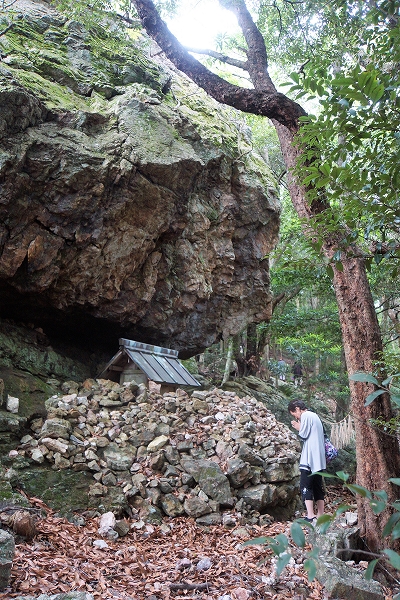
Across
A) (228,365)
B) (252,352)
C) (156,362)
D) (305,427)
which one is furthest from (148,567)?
(252,352)

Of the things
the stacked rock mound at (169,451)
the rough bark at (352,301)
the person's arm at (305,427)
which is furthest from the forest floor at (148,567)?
the person's arm at (305,427)

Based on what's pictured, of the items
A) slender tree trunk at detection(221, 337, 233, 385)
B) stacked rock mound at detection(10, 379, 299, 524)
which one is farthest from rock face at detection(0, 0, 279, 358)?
slender tree trunk at detection(221, 337, 233, 385)

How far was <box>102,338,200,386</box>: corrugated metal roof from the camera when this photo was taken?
772 centimetres

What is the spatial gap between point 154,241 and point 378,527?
5908 millimetres

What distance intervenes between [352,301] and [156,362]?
181 inches

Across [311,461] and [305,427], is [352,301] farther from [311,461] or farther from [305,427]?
[311,461]

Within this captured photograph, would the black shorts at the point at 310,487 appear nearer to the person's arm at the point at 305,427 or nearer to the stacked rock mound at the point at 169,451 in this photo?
the person's arm at the point at 305,427

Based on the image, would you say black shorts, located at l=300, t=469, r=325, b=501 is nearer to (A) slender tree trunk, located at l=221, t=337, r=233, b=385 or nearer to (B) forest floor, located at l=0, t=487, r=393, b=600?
(B) forest floor, located at l=0, t=487, r=393, b=600

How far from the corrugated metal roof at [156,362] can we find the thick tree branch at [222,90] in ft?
15.0

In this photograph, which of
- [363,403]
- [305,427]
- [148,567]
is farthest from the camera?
[305,427]

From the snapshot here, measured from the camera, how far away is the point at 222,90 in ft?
17.3

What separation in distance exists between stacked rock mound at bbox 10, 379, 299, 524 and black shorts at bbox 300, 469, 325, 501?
898 millimetres

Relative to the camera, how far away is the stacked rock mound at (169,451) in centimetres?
529

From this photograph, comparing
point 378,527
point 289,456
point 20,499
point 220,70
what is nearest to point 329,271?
point 378,527
